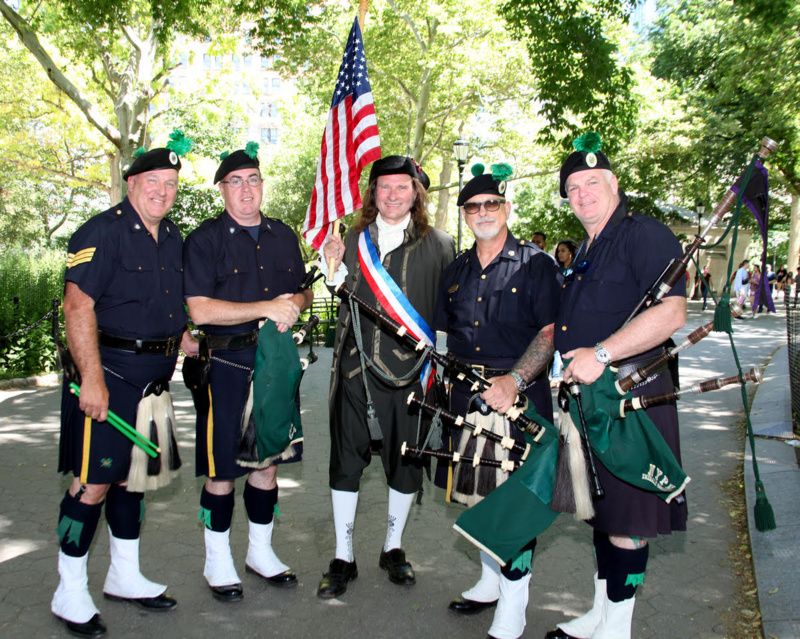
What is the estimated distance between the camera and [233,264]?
4031 millimetres

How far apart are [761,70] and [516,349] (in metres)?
14.3

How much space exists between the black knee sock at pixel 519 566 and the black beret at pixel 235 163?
8.07 ft

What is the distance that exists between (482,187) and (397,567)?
2.24 metres

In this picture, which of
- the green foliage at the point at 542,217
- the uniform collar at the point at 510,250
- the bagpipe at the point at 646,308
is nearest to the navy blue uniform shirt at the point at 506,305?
the uniform collar at the point at 510,250

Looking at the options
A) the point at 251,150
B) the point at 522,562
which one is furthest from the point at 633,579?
the point at 251,150

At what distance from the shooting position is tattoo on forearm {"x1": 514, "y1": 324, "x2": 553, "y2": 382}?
3.61 meters

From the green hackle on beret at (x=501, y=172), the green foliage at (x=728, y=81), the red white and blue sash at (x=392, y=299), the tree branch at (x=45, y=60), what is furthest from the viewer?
the green foliage at (x=728, y=81)

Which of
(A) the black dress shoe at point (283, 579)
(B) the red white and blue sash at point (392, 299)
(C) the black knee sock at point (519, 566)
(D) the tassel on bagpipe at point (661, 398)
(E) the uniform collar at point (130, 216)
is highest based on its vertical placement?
(E) the uniform collar at point (130, 216)

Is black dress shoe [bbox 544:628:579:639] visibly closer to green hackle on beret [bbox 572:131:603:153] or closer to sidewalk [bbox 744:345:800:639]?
sidewalk [bbox 744:345:800:639]

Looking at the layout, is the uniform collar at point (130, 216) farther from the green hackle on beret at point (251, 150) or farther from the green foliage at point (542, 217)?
the green foliage at point (542, 217)

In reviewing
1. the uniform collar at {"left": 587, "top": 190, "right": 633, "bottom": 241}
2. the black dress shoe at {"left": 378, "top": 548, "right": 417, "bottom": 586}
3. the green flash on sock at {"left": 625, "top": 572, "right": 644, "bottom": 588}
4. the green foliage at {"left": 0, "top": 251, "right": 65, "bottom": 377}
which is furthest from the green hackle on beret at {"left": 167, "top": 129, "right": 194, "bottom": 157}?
the green foliage at {"left": 0, "top": 251, "right": 65, "bottom": 377}

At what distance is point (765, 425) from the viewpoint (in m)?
7.52

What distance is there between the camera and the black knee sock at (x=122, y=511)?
386 cm

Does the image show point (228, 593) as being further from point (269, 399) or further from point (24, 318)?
point (24, 318)
